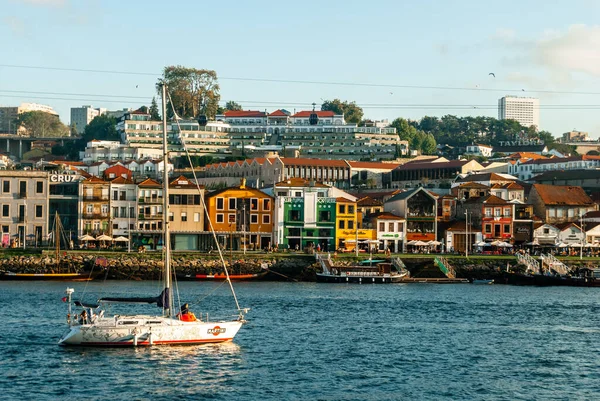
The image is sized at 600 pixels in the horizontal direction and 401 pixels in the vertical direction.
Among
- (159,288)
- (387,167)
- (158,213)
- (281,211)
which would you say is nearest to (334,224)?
(281,211)

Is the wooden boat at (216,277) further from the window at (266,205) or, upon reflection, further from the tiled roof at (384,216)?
the tiled roof at (384,216)

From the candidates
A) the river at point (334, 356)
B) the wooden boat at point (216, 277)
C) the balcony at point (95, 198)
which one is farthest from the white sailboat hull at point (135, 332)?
the balcony at point (95, 198)

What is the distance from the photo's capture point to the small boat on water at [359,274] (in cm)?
10544

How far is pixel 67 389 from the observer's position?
44.8 metres

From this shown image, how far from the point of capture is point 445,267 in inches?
4422

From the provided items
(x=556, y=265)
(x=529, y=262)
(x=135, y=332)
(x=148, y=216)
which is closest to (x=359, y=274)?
(x=529, y=262)

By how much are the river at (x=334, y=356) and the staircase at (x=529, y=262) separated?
94.9 feet

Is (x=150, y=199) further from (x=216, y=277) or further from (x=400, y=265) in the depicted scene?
(x=400, y=265)

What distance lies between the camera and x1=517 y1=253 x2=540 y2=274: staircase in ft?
374

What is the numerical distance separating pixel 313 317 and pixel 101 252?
4492 cm

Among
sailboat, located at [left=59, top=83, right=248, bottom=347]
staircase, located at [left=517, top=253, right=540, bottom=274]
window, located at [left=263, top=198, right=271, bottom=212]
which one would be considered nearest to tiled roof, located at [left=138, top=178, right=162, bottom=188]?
window, located at [left=263, top=198, right=271, bottom=212]

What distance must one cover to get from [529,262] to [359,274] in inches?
837

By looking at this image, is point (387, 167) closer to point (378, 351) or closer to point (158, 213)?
point (158, 213)

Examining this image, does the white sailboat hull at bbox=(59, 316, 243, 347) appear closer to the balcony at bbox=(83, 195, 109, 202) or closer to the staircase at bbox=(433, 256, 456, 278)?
the staircase at bbox=(433, 256, 456, 278)
